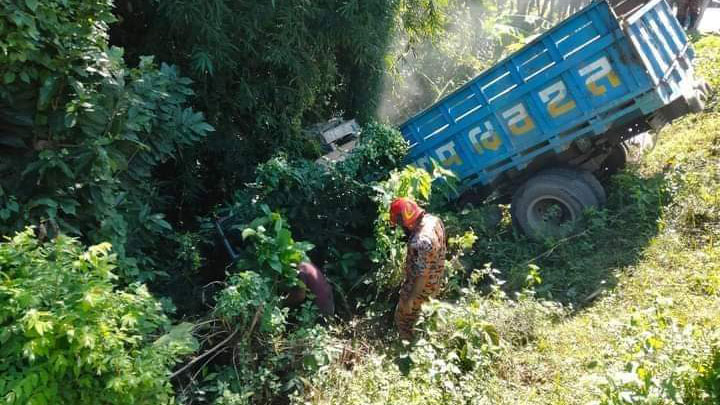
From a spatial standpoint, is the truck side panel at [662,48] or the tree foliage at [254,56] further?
the tree foliage at [254,56]

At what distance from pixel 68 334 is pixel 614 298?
4382 millimetres

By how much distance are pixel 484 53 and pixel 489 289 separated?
22.9 feet

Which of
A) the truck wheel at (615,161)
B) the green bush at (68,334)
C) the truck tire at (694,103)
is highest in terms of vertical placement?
the green bush at (68,334)

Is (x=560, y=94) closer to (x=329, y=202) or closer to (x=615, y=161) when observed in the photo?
(x=615, y=161)

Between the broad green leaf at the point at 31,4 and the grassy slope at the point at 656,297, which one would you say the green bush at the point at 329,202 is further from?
the broad green leaf at the point at 31,4

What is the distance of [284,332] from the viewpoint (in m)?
5.04

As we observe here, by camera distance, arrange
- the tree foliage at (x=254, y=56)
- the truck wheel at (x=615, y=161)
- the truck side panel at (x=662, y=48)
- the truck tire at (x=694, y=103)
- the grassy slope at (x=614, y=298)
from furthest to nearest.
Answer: the truck wheel at (x=615, y=161) < the truck tire at (x=694, y=103) < the tree foliage at (x=254, y=56) < the truck side panel at (x=662, y=48) < the grassy slope at (x=614, y=298)

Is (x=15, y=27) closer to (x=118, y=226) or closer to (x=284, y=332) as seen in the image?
(x=118, y=226)

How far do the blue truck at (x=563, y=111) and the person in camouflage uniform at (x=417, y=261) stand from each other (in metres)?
2.16

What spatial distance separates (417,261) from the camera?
5.23 metres

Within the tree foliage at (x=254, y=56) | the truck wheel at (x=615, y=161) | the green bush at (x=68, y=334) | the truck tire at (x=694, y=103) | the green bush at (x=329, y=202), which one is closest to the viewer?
the green bush at (x=68, y=334)

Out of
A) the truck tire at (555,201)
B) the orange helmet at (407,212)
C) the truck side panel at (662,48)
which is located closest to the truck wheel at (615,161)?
the truck tire at (555,201)

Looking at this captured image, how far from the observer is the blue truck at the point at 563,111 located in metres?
6.54

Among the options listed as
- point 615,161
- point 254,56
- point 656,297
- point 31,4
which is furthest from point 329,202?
point 615,161
